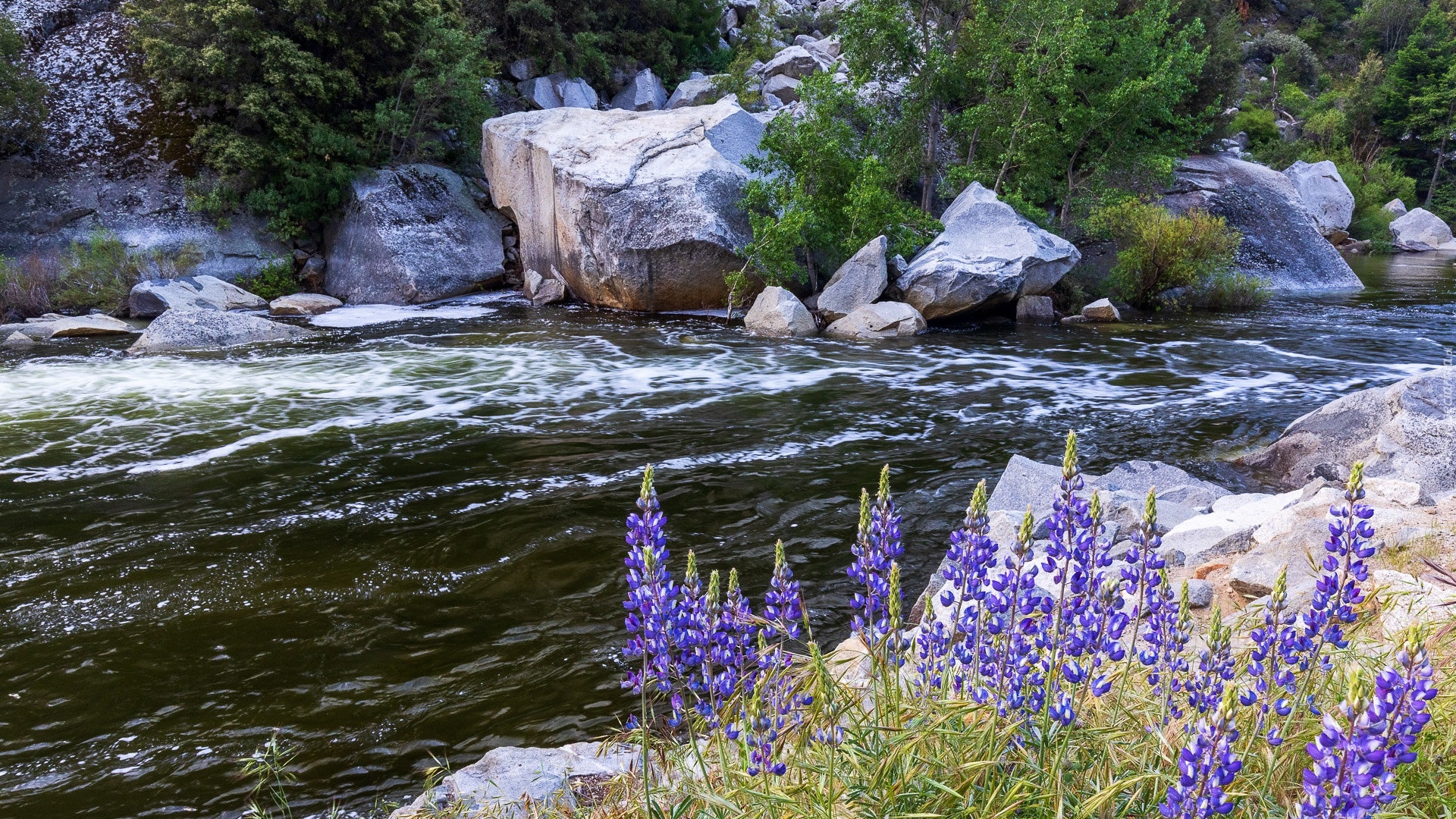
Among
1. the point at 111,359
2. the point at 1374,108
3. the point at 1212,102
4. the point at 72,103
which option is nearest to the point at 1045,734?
the point at 111,359

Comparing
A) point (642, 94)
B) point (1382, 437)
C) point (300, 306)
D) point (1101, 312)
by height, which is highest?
point (642, 94)

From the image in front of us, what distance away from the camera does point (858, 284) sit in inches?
663

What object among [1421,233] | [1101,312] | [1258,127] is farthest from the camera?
[1421,233]

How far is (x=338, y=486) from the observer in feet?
25.2

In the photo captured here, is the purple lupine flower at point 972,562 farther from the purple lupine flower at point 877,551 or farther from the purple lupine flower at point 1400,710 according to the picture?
the purple lupine flower at point 1400,710

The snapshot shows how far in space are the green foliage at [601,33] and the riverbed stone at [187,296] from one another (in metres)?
11.9

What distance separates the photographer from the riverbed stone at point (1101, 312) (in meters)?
17.2

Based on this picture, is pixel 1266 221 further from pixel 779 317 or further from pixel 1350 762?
pixel 1350 762

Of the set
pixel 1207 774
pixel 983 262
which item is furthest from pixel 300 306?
pixel 1207 774

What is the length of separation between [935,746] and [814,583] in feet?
11.1

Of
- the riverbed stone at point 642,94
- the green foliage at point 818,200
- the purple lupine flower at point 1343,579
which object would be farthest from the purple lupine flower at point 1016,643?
the riverbed stone at point 642,94

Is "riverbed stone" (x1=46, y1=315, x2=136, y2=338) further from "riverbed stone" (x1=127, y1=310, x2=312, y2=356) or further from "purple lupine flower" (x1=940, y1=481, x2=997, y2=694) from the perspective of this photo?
"purple lupine flower" (x1=940, y1=481, x2=997, y2=694)

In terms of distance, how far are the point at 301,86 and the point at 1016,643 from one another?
22.5 metres

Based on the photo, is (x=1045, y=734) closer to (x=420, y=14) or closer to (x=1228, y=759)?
(x=1228, y=759)
